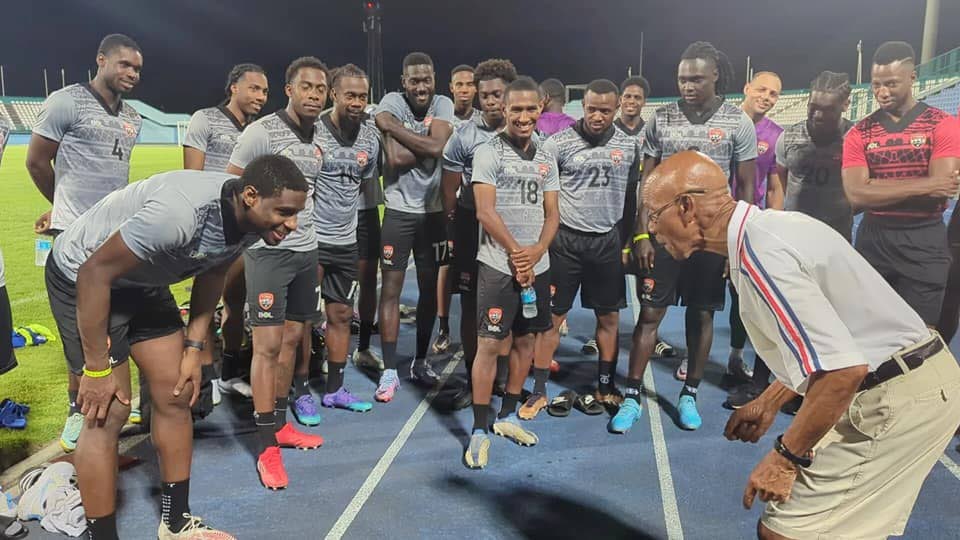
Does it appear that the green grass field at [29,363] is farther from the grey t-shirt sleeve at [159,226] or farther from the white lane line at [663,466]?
the white lane line at [663,466]

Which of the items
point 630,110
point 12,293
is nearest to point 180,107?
point 12,293

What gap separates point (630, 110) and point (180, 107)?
69031 mm

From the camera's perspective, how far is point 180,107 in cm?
6619

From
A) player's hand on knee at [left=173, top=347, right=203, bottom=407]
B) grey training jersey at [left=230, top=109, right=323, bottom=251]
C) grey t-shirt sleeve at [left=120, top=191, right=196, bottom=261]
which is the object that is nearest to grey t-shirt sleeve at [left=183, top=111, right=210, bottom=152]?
grey training jersey at [left=230, top=109, right=323, bottom=251]

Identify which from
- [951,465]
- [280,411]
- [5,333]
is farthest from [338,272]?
[951,465]

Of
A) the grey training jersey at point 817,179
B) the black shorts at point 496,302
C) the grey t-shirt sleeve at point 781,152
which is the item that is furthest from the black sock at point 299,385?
the grey t-shirt sleeve at point 781,152

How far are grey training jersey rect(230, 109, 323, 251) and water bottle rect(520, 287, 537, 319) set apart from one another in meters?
1.35

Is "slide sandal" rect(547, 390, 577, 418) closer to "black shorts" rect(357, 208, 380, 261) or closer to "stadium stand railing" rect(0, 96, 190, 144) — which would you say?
"black shorts" rect(357, 208, 380, 261)

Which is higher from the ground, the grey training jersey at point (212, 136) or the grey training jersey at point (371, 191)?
the grey training jersey at point (212, 136)

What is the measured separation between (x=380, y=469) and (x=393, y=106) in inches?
110

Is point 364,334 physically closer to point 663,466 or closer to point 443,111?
point 443,111

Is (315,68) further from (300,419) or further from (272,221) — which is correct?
(300,419)

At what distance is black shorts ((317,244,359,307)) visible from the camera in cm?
472

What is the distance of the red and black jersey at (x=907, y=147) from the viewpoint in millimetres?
3893
